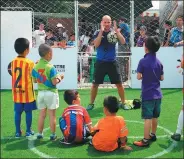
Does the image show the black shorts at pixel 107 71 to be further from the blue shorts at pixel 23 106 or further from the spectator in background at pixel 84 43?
the spectator in background at pixel 84 43

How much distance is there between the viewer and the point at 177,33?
9531mm

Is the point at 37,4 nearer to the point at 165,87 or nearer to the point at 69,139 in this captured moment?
the point at 165,87

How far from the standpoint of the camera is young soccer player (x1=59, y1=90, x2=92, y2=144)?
190 inches

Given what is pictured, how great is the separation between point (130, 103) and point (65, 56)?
10.4 feet

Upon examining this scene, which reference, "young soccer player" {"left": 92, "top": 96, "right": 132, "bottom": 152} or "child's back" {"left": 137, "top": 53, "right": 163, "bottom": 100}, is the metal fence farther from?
"young soccer player" {"left": 92, "top": 96, "right": 132, "bottom": 152}

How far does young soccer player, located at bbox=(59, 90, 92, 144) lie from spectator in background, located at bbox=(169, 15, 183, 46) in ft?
17.9

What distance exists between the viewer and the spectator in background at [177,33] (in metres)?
9.45

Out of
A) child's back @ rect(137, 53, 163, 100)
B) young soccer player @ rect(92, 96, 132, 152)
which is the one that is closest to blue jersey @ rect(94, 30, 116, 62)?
child's back @ rect(137, 53, 163, 100)

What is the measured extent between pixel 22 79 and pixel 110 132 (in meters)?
1.61

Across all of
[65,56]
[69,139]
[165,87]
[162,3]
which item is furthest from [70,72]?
[162,3]

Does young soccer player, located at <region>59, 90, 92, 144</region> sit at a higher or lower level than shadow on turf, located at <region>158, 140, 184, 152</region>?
higher

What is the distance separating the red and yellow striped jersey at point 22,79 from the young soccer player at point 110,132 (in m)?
1.29

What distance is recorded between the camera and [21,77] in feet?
17.0

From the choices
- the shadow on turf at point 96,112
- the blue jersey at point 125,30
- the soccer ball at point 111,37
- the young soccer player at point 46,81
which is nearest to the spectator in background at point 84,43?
the blue jersey at point 125,30
